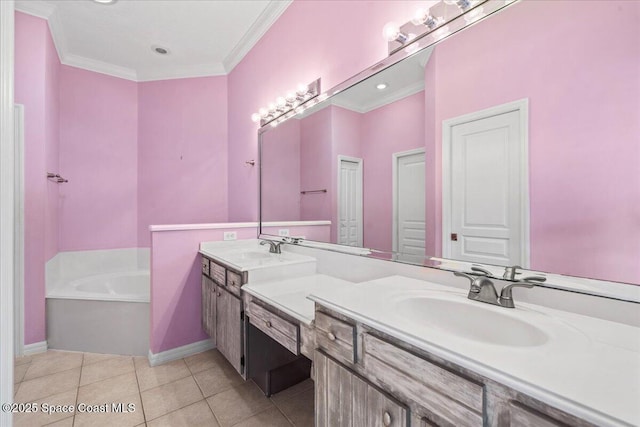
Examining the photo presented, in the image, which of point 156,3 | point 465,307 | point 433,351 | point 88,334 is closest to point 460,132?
point 465,307

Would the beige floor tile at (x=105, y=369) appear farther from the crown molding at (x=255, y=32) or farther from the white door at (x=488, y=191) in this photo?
the crown molding at (x=255, y=32)

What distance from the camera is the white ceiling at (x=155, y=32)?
2.26 m

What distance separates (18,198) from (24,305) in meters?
0.87

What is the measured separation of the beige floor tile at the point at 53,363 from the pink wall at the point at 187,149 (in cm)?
144

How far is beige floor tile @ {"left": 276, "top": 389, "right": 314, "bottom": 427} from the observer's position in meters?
1.53

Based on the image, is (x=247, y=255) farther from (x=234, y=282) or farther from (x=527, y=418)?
(x=527, y=418)

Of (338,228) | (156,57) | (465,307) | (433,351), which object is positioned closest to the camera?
(433,351)

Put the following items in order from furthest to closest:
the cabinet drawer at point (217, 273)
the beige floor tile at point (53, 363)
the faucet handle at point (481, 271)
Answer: the beige floor tile at point (53, 363)
the cabinet drawer at point (217, 273)
the faucet handle at point (481, 271)

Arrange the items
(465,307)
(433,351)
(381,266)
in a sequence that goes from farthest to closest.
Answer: (381,266), (465,307), (433,351)

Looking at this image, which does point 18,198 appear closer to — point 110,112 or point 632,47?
point 110,112

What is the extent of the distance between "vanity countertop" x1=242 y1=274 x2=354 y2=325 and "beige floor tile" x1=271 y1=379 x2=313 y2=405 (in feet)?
2.42

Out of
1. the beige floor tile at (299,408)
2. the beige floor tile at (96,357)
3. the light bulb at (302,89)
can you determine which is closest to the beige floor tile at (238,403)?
the beige floor tile at (299,408)

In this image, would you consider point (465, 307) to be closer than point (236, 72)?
Yes

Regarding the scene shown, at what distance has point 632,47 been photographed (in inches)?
28.7
